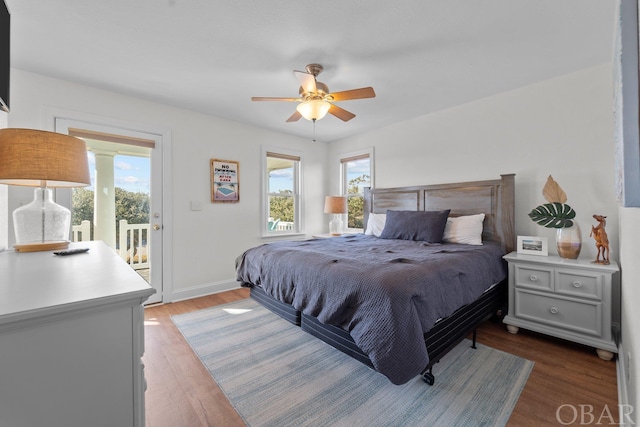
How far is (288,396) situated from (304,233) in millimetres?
3216

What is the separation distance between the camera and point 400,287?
4.88ft

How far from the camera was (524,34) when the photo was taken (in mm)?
1996

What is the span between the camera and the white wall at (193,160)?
100 inches

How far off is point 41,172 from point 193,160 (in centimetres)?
227

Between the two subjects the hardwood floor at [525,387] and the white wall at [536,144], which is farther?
the white wall at [536,144]

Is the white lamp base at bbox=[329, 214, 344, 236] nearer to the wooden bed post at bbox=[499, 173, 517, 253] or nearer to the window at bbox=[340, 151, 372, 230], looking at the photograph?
the window at bbox=[340, 151, 372, 230]

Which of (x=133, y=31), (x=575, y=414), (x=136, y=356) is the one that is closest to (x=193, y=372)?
(x=136, y=356)

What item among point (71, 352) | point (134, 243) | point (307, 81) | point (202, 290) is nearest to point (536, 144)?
point (307, 81)

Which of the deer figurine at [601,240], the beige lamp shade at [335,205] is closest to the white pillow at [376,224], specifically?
the beige lamp shade at [335,205]

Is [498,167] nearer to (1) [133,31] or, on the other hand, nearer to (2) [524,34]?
(2) [524,34]

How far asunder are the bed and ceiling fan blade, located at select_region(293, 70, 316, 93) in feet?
4.52

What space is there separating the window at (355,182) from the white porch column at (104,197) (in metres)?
3.43

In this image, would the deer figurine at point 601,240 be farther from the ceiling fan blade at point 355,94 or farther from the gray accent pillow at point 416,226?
the ceiling fan blade at point 355,94

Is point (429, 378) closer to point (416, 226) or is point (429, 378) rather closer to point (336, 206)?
point (416, 226)
